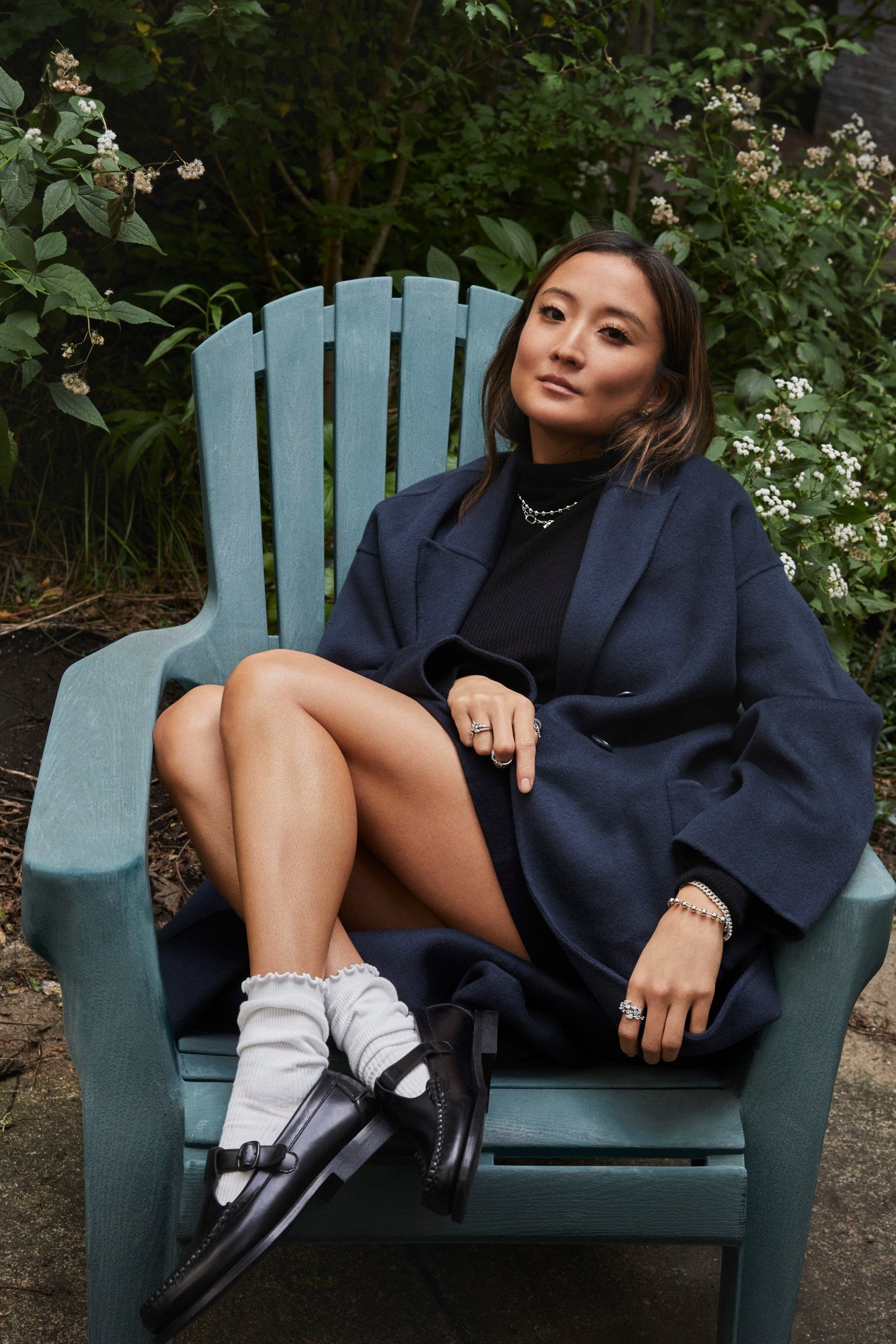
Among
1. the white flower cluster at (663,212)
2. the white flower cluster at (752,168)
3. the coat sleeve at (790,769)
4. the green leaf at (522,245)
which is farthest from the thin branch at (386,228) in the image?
the coat sleeve at (790,769)

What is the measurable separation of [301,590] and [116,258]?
4.51ft

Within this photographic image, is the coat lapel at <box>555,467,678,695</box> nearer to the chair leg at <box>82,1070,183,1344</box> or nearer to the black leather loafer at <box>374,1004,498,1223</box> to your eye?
the black leather loafer at <box>374,1004,498,1223</box>

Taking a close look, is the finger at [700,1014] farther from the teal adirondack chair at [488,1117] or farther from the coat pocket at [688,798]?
the coat pocket at [688,798]

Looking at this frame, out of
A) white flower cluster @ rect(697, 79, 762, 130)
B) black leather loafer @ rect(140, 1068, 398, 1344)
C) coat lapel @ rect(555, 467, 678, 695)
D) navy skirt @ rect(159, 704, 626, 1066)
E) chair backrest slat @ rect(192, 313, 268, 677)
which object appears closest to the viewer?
black leather loafer @ rect(140, 1068, 398, 1344)

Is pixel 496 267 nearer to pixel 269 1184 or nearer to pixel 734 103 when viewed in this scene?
pixel 734 103

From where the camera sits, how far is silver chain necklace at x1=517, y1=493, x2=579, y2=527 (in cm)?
184

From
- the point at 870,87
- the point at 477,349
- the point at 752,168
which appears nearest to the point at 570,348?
the point at 477,349

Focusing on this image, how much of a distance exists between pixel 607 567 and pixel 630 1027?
65cm

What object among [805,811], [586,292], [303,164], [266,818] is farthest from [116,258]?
[805,811]

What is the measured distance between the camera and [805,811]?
4.49ft

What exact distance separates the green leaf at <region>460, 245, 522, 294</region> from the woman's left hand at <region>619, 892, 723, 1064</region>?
1.70 metres

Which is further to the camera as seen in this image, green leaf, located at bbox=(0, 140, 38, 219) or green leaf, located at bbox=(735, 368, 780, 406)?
green leaf, located at bbox=(735, 368, 780, 406)

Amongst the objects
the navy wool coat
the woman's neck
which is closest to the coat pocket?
the navy wool coat

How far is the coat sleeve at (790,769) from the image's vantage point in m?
1.31
